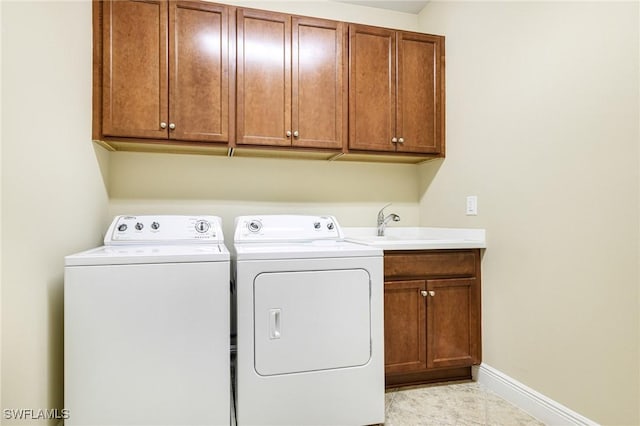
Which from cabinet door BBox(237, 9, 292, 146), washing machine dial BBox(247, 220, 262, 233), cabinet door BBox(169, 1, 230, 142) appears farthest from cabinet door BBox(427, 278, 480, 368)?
cabinet door BBox(169, 1, 230, 142)

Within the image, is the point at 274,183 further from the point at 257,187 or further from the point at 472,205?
the point at 472,205

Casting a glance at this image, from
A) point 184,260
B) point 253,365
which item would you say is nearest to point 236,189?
point 184,260

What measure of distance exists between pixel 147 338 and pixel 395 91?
2039 mm

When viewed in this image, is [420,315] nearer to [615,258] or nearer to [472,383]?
[472,383]

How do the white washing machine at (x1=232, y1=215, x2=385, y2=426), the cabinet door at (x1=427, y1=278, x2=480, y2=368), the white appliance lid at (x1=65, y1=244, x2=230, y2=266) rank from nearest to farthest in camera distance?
the white appliance lid at (x1=65, y1=244, x2=230, y2=266) → the white washing machine at (x1=232, y1=215, x2=385, y2=426) → the cabinet door at (x1=427, y1=278, x2=480, y2=368)

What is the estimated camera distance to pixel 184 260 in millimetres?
1496

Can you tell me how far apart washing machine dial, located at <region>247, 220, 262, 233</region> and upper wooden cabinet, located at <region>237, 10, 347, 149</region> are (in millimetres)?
489

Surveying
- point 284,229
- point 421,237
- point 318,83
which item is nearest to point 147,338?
point 284,229

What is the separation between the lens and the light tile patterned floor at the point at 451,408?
1.69m

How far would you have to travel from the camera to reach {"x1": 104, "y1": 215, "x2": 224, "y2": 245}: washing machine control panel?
1.96m

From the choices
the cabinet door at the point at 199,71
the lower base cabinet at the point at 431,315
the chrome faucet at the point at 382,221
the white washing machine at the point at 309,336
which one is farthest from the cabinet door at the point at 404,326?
the cabinet door at the point at 199,71

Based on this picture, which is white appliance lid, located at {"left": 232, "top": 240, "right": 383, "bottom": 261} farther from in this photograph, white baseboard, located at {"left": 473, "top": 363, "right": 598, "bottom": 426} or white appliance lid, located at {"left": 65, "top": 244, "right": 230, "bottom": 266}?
white baseboard, located at {"left": 473, "top": 363, "right": 598, "bottom": 426}

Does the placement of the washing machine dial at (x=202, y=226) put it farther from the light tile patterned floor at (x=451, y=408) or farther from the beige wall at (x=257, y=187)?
the light tile patterned floor at (x=451, y=408)

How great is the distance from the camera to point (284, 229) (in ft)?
7.30
